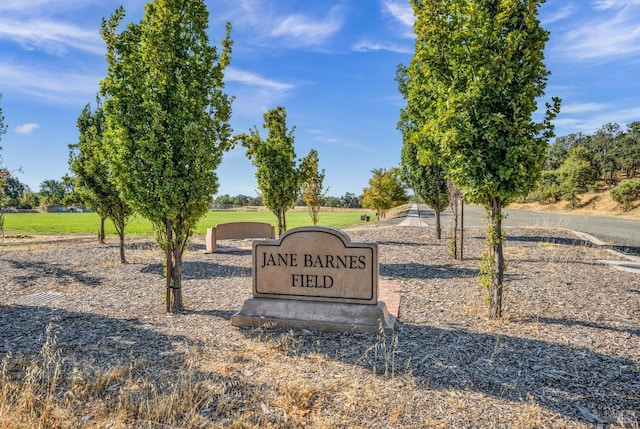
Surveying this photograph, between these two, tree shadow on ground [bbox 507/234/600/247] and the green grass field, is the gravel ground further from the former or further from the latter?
the green grass field

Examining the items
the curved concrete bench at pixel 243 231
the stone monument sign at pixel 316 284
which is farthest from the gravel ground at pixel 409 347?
the curved concrete bench at pixel 243 231

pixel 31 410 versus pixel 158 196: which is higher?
pixel 158 196

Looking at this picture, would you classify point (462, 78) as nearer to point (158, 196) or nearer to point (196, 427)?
point (158, 196)

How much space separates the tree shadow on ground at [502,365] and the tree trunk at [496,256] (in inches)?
36.3

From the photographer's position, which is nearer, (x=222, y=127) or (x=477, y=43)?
(x=477, y=43)

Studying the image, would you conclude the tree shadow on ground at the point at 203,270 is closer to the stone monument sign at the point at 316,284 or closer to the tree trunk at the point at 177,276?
the tree trunk at the point at 177,276

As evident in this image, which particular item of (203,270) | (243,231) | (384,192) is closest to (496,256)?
(203,270)

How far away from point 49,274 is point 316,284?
9.37 metres

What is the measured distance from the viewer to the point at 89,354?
15.9 ft

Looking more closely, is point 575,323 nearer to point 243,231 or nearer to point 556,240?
point 556,240

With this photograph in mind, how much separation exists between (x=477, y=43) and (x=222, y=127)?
452 centimetres

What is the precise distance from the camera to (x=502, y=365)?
443 centimetres

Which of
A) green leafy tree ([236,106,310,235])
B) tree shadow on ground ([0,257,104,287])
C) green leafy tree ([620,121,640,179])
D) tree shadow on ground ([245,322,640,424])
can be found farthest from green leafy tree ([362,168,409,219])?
green leafy tree ([620,121,640,179])

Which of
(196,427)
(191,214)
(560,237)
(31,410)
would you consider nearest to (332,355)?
(196,427)
